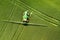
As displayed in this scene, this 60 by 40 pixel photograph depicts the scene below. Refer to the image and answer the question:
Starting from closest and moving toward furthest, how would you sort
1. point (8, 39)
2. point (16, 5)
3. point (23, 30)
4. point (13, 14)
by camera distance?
point (8, 39)
point (23, 30)
point (13, 14)
point (16, 5)

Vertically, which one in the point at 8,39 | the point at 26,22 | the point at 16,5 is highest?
the point at 16,5

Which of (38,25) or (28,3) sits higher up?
(28,3)

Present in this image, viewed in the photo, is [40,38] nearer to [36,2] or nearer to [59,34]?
[59,34]

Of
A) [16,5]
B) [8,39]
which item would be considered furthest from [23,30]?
[16,5]

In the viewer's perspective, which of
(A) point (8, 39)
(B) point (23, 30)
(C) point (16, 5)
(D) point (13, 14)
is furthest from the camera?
(C) point (16, 5)

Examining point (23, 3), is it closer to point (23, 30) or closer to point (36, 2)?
point (36, 2)

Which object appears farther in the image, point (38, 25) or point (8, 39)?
point (38, 25)
